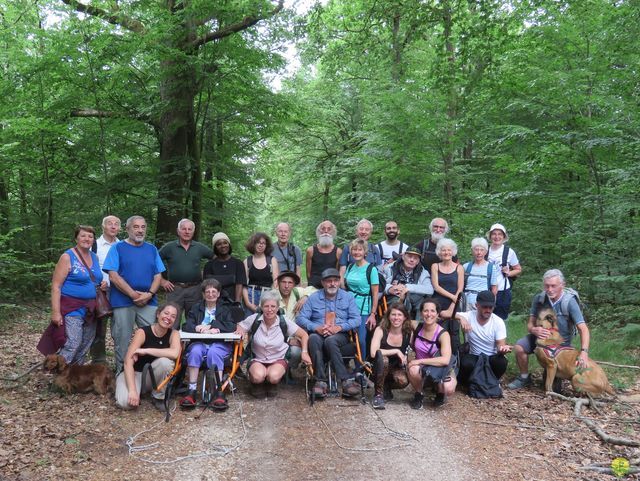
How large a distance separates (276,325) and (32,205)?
758 centimetres

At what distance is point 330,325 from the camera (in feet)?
18.3

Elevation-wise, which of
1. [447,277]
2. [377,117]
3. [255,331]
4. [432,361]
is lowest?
[432,361]

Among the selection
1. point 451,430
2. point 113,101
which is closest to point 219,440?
point 451,430

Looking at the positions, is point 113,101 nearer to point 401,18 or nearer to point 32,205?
point 32,205

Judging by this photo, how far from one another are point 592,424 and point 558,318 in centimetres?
138

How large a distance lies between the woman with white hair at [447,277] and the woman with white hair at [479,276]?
22cm

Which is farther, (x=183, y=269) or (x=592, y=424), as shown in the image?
(x=183, y=269)

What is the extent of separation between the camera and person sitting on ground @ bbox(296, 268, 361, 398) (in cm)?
538

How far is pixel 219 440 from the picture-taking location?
4.23 meters

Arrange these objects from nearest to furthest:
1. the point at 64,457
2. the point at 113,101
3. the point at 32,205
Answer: the point at 64,457
the point at 113,101
the point at 32,205

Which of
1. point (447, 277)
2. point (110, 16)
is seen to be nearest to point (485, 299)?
point (447, 277)

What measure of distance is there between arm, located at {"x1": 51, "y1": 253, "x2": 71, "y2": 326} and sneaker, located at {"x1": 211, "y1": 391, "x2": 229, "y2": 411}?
1.78m

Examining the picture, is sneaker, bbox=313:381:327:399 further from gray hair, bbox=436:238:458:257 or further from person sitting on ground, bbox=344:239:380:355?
gray hair, bbox=436:238:458:257

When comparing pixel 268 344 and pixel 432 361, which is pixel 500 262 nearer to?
pixel 432 361
